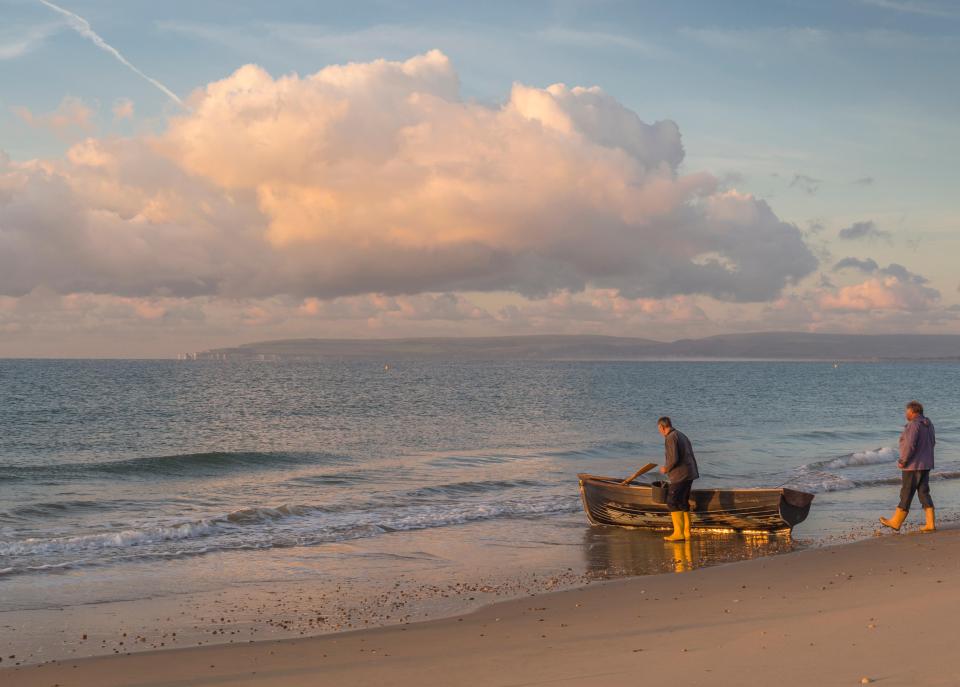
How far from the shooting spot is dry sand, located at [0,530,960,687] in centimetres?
638

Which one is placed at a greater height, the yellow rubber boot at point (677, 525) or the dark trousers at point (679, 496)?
the dark trousers at point (679, 496)

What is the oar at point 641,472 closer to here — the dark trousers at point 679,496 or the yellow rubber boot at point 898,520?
the dark trousers at point 679,496

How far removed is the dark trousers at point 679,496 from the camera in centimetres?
1410

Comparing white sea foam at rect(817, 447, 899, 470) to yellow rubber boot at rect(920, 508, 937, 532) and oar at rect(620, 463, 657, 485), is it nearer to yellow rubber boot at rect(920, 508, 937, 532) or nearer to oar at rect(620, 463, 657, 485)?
yellow rubber boot at rect(920, 508, 937, 532)

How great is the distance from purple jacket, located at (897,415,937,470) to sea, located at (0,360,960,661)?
1.36 meters

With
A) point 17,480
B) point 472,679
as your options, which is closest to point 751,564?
point 472,679

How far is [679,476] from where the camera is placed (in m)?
14.1

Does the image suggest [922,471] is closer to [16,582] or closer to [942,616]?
[942,616]

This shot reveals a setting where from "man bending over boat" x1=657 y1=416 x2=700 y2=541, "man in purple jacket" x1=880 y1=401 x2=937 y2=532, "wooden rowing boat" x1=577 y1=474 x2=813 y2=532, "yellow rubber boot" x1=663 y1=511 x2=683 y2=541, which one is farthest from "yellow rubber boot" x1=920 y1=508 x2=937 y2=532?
"yellow rubber boot" x1=663 y1=511 x2=683 y2=541

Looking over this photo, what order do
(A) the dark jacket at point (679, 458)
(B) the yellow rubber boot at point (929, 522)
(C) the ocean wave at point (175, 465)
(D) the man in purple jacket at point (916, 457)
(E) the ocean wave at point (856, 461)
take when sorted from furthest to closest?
1. (E) the ocean wave at point (856, 461)
2. (C) the ocean wave at point (175, 465)
3. (A) the dark jacket at point (679, 458)
4. (B) the yellow rubber boot at point (929, 522)
5. (D) the man in purple jacket at point (916, 457)

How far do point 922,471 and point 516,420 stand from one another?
31.5m

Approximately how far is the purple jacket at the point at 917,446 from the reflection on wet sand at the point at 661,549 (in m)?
2.00

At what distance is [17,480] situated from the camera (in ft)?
74.6

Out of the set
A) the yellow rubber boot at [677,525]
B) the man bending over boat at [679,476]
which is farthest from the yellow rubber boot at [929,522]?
the yellow rubber boot at [677,525]
